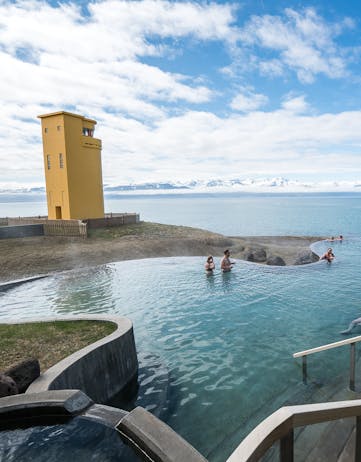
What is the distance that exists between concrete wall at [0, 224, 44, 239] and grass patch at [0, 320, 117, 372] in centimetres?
2083

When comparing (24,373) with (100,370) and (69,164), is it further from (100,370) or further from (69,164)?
(69,164)

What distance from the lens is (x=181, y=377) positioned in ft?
30.3

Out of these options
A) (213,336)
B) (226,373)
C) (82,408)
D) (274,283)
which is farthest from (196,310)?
(82,408)

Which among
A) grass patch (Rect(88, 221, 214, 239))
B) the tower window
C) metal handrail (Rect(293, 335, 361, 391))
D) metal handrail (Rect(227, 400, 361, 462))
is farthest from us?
the tower window

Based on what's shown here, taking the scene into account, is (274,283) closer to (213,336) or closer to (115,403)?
(213,336)

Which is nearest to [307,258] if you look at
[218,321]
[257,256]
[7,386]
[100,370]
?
[257,256]

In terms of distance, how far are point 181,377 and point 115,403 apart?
2.07 meters

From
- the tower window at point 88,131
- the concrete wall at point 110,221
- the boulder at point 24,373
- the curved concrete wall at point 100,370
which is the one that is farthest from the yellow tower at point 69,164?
the boulder at point 24,373

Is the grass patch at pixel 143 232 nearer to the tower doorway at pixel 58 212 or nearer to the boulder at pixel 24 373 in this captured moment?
the tower doorway at pixel 58 212

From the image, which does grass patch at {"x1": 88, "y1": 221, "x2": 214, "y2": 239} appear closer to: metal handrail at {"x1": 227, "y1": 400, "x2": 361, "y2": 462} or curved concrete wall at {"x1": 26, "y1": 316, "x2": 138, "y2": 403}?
curved concrete wall at {"x1": 26, "y1": 316, "x2": 138, "y2": 403}

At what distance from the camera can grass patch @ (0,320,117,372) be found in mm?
8125

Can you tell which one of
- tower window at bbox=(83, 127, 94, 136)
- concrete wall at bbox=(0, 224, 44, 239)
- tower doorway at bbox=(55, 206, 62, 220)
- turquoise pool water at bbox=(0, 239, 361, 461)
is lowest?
turquoise pool water at bbox=(0, 239, 361, 461)

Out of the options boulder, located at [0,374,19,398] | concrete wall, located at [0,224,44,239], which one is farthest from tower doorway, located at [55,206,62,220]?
boulder, located at [0,374,19,398]

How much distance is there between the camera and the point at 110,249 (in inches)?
1086
